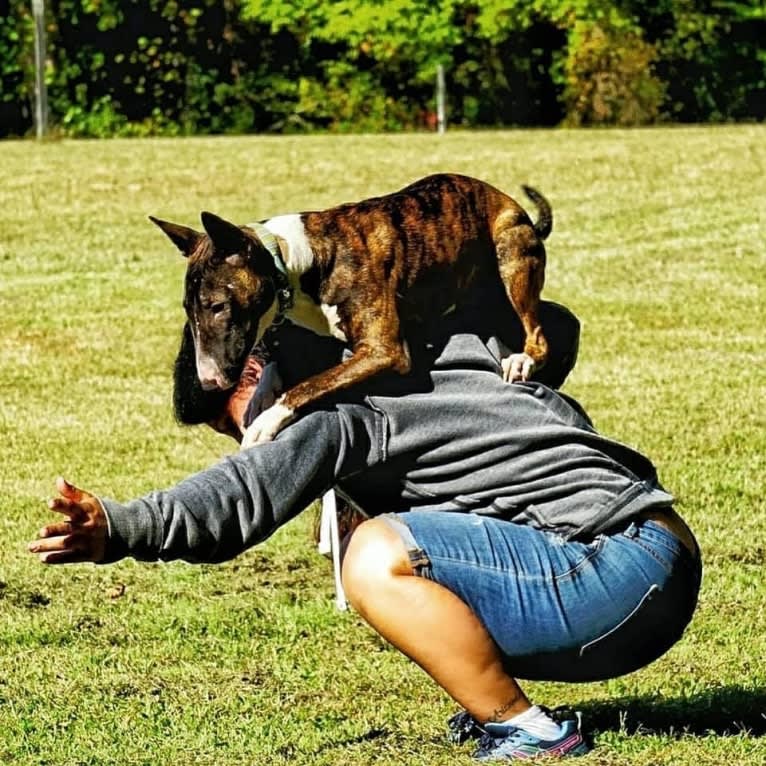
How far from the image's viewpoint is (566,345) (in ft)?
13.7

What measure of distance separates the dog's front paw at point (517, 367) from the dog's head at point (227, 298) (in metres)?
0.50

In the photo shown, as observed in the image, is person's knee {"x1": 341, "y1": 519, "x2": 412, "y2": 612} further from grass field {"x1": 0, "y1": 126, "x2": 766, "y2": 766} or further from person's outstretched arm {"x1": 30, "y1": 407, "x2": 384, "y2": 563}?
grass field {"x1": 0, "y1": 126, "x2": 766, "y2": 766}

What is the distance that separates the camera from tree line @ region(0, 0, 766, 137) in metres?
22.2

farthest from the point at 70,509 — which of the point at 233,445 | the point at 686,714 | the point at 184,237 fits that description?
the point at 233,445

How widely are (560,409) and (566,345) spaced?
0.35 m

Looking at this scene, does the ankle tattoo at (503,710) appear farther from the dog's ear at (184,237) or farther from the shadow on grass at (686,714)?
the dog's ear at (184,237)

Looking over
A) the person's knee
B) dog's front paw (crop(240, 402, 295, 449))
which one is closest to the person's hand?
dog's front paw (crop(240, 402, 295, 449))

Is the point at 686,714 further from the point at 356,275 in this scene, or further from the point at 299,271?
the point at 299,271

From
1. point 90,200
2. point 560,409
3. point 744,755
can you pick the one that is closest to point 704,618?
point 744,755

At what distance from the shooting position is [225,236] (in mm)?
3705

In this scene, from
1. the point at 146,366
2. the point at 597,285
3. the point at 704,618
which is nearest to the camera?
the point at 704,618

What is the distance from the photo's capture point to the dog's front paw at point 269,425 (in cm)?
370

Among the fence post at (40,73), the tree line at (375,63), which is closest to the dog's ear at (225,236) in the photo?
the fence post at (40,73)

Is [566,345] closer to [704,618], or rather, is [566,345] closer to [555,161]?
[704,618]
